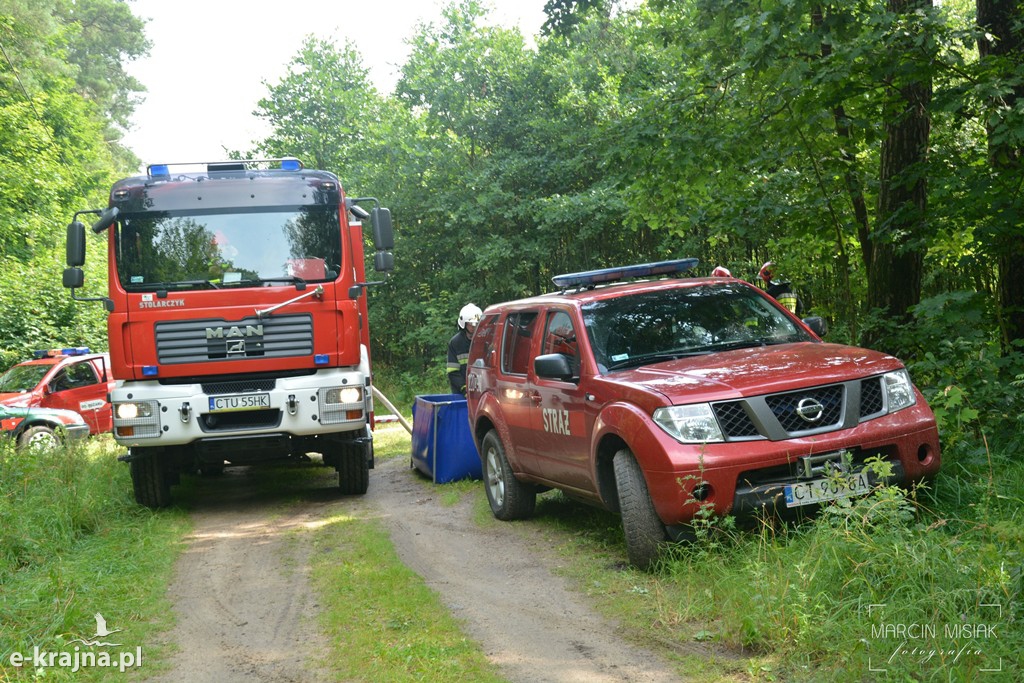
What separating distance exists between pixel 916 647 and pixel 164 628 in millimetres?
4100

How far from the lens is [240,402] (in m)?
9.34

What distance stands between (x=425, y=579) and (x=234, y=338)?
12.5ft

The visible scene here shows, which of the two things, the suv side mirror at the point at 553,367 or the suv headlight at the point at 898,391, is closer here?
the suv headlight at the point at 898,391

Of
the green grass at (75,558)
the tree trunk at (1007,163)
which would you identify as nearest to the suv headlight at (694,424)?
the green grass at (75,558)

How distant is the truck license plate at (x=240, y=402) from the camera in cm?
930

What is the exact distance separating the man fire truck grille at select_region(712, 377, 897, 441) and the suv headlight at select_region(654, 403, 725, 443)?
4cm

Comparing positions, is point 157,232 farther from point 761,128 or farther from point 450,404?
point 761,128

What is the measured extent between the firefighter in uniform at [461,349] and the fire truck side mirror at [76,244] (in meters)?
→ 4.47

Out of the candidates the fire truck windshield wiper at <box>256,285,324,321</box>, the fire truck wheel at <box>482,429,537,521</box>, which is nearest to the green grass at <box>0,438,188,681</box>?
the fire truck windshield wiper at <box>256,285,324,321</box>

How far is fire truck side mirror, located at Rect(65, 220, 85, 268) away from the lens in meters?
9.44

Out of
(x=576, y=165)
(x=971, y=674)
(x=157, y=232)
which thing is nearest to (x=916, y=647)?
(x=971, y=674)

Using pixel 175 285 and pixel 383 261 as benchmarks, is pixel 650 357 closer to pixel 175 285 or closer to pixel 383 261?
pixel 383 261

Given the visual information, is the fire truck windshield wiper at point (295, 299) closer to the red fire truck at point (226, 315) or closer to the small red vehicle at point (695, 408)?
the red fire truck at point (226, 315)

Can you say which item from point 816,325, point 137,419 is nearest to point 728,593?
point 816,325
